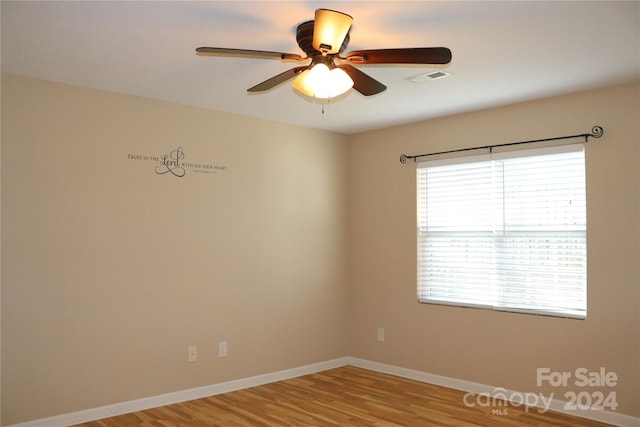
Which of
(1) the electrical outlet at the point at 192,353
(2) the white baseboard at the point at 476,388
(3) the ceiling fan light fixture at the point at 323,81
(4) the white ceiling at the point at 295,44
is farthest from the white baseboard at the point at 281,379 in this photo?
(3) the ceiling fan light fixture at the point at 323,81

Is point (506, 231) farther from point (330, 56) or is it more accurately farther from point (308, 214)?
point (330, 56)

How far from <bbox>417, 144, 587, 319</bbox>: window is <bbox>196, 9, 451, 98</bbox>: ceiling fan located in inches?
80.7

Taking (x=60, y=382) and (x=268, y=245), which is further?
(x=268, y=245)

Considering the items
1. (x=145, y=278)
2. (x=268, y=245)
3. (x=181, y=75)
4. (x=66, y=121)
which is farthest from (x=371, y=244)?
(x=66, y=121)

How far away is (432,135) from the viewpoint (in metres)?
5.06

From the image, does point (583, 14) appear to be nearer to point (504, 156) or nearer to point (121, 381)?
point (504, 156)

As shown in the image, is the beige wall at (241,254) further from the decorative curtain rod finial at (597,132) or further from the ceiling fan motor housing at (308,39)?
the ceiling fan motor housing at (308,39)

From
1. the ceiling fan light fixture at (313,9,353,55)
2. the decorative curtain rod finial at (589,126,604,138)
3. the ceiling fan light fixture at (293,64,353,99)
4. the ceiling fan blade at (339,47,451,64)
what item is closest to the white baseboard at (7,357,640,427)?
the decorative curtain rod finial at (589,126,604,138)

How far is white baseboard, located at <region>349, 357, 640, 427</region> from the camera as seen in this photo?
3805 millimetres

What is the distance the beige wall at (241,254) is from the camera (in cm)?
374

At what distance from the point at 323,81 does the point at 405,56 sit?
45 centimetres

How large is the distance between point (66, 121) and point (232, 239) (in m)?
1.69

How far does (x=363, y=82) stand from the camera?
9.41 feet

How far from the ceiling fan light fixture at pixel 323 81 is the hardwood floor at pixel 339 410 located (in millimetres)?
2441
